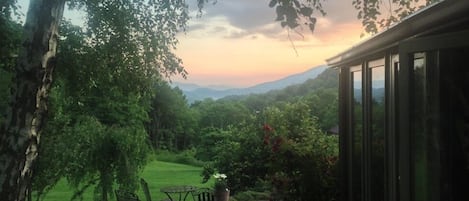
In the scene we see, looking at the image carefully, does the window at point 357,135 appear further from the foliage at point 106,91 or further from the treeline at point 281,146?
the foliage at point 106,91

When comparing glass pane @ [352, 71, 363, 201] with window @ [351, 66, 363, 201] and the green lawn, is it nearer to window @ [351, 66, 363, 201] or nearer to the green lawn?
window @ [351, 66, 363, 201]

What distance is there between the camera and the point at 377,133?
4.25 metres

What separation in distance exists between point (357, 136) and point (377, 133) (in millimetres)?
1146

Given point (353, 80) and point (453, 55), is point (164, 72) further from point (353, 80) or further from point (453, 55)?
point (453, 55)

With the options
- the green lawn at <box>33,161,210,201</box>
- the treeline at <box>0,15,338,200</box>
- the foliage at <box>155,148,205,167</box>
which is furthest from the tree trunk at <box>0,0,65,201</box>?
the foliage at <box>155,148,205,167</box>

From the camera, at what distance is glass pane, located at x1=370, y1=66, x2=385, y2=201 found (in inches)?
159

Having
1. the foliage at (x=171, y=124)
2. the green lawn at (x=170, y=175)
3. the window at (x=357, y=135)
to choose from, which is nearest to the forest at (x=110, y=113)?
the window at (x=357, y=135)

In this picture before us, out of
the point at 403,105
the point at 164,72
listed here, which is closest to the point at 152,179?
the point at 164,72

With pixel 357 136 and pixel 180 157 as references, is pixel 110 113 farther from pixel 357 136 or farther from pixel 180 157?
pixel 180 157

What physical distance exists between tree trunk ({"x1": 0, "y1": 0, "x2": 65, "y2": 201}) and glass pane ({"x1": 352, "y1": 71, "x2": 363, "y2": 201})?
2.89 m

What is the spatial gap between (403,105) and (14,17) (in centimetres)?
588

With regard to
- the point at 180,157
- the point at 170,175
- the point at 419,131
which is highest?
the point at 419,131

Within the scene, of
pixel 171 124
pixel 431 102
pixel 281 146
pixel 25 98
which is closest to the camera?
pixel 431 102

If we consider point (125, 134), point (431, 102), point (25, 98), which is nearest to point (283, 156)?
point (125, 134)
